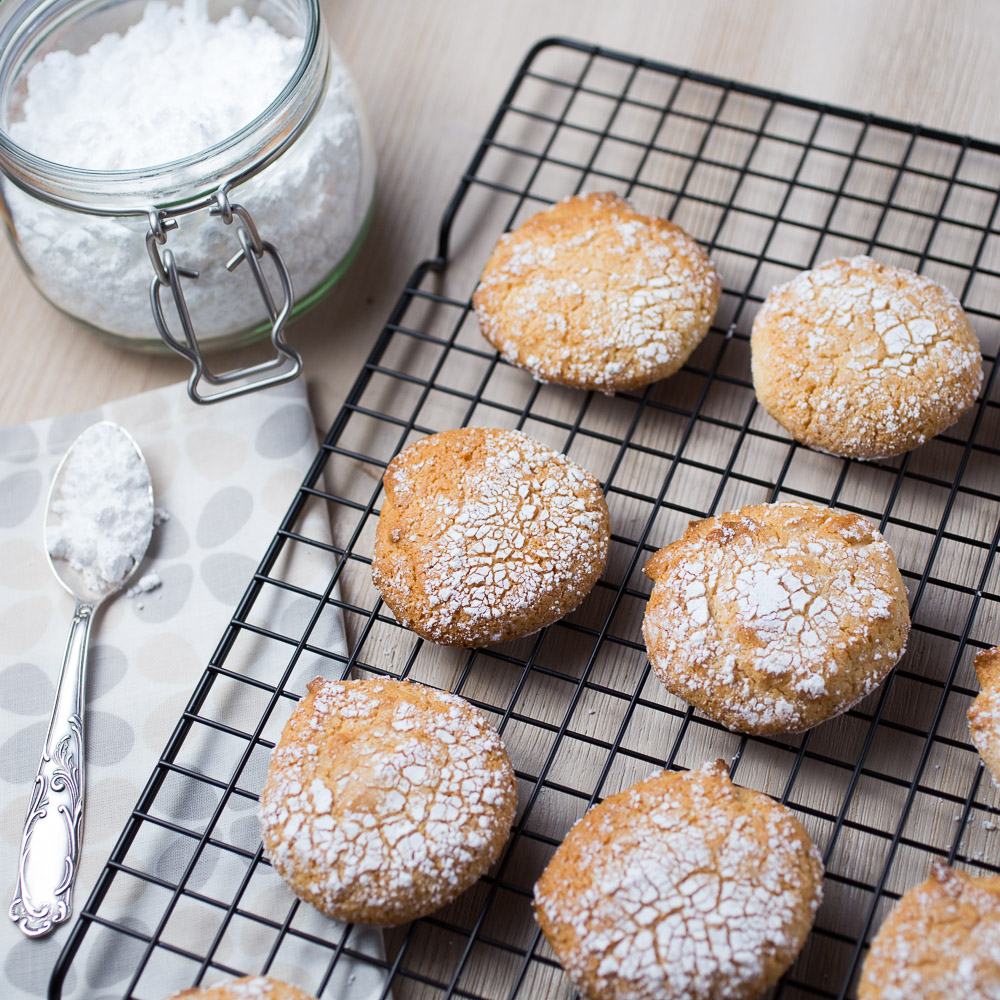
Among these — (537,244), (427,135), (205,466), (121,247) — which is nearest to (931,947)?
(537,244)

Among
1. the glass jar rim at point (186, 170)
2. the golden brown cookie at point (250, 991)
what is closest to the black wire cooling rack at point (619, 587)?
the golden brown cookie at point (250, 991)

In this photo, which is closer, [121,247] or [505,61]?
[121,247]

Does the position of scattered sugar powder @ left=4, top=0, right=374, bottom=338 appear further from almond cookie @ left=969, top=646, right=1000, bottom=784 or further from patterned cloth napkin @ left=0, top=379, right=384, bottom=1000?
almond cookie @ left=969, top=646, right=1000, bottom=784

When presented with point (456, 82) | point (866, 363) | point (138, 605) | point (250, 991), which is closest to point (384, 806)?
point (250, 991)

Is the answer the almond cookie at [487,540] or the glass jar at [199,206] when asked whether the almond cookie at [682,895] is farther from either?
the glass jar at [199,206]

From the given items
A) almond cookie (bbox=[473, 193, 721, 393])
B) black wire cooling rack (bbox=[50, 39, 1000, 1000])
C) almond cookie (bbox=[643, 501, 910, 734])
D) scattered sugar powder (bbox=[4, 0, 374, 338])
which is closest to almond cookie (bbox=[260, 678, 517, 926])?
black wire cooling rack (bbox=[50, 39, 1000, 1000])

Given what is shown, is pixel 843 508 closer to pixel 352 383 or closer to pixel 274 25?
pixel 352 383
